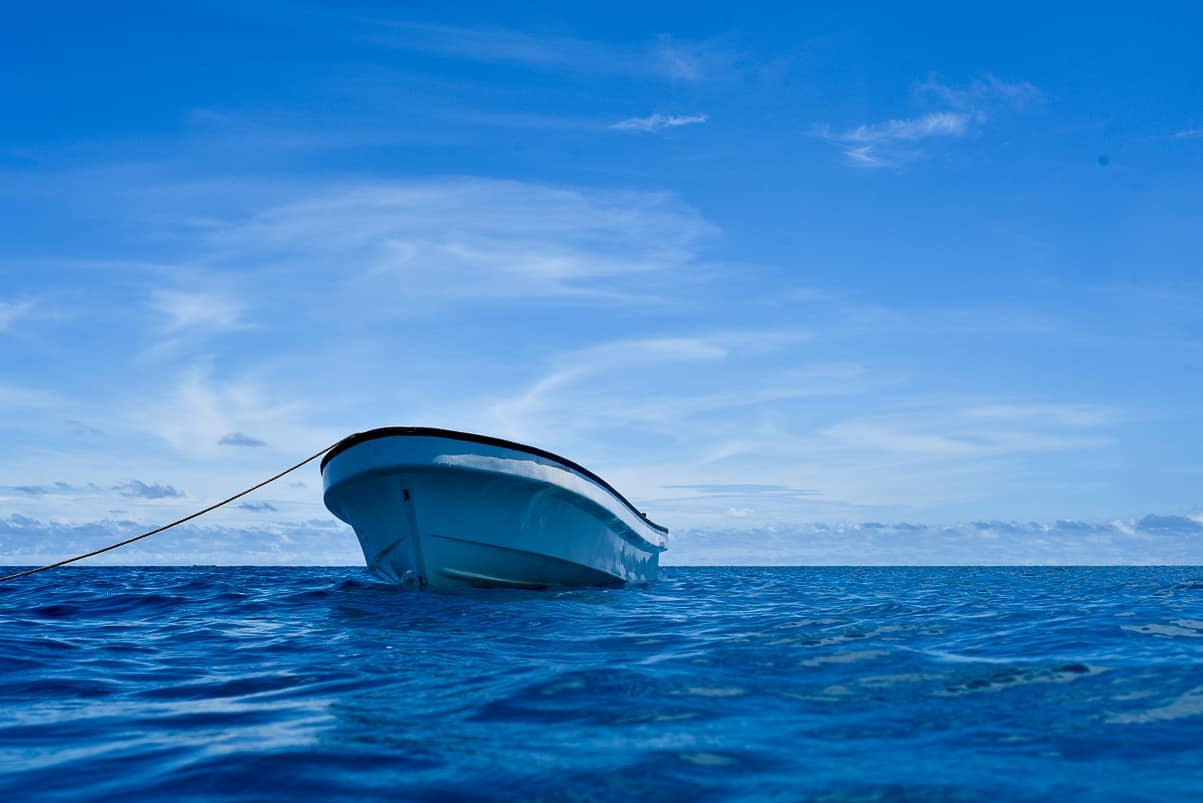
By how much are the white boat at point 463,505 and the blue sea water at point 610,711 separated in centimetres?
305

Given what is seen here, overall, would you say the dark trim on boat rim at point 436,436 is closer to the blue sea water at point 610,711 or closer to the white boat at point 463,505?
the white boat at point 463,505

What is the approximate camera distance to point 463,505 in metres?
11.9

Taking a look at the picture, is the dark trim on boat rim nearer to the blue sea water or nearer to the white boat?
the white boat

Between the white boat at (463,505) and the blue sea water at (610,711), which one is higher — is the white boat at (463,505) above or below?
above

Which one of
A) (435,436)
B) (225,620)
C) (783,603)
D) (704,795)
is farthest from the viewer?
(783,603)

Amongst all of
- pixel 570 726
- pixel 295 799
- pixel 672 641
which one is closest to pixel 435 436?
pixel 672 641

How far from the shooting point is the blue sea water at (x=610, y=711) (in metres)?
3.34

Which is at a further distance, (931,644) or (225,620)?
(225,620)

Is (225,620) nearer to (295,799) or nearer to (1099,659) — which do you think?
(295,799)

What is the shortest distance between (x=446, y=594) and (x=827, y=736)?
8.77 meters

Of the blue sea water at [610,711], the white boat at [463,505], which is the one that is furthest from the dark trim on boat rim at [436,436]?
the blue sea water at [610,711]

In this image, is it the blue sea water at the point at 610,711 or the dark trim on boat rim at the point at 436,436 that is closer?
the blue sea water at the point at 610,711

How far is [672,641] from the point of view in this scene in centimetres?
735

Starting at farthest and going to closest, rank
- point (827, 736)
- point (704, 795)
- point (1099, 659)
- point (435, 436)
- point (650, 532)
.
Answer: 1. point (650, 532)
2. point (435, 436)
3. point (1099, 659)
4. point (827, 736)
5. point (704, 795)
